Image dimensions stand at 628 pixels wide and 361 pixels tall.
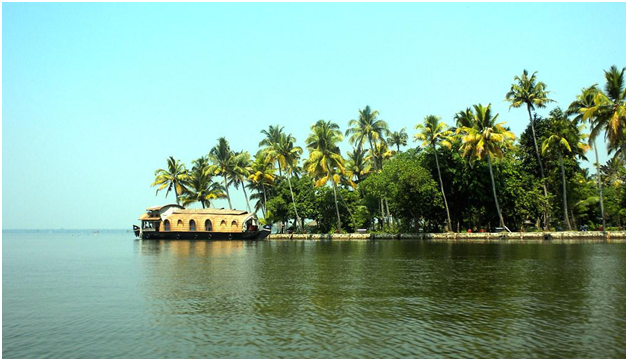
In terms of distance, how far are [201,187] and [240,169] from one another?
9047 millimetres

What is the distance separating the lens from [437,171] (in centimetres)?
5691

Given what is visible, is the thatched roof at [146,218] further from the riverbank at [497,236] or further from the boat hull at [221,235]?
the riverbank at [497,236]

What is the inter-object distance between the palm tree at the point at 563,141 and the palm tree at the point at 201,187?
43728 millimetres

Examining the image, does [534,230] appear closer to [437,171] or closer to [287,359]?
[437,171]

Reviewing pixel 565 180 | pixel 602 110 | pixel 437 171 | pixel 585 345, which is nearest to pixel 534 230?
pixel 565 180

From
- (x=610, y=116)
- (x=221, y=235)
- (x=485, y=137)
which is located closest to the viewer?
(x=610, y=116)

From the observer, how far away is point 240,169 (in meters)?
69.4

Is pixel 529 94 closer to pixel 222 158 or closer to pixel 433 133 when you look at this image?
pixel 433 133

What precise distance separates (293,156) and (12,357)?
5408 cm

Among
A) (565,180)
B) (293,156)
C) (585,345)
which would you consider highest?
(293,156)

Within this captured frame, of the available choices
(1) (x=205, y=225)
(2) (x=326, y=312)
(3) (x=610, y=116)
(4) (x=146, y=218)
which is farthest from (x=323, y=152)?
(2) (x=326, y=312)

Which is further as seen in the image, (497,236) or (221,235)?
(221,235)

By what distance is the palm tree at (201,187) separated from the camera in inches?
2955

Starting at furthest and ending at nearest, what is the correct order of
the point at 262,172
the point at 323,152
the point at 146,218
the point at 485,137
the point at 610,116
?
the point at 262,172 → the point at 146,218 → the point at 323,152 → the point at 485,137 → the point at 610,116
